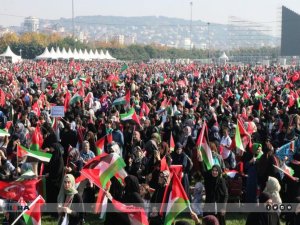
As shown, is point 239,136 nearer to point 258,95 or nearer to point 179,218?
point 179,218

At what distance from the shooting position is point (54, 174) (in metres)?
11.1

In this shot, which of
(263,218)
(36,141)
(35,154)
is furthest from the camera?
(36,141)

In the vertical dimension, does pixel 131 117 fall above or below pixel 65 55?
above

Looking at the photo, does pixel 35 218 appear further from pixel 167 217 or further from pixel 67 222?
pixel 167 217

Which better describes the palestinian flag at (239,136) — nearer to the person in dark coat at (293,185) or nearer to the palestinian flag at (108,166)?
the person in dark coat at (293,185)

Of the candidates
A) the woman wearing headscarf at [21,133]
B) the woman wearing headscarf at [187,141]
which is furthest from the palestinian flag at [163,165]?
the woman wearing headscarf at [21,133]

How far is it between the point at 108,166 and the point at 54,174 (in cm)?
198

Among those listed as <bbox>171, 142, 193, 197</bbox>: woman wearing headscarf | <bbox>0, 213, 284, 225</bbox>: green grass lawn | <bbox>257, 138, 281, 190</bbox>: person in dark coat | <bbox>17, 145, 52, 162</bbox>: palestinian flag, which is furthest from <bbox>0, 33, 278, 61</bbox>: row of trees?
<bbox>257, 138, 281, 190</bbox>: person in dark coat

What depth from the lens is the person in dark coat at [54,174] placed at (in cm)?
1105

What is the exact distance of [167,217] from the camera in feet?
26.9

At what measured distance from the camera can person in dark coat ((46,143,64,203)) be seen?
36.2 feet

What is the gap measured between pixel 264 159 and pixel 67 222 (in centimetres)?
373

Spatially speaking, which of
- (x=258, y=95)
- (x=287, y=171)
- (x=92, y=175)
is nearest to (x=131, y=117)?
(x=287, y=171)

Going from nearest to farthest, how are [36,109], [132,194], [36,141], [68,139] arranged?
[132,194] → [36,141] → [68,139] → [36,109]
